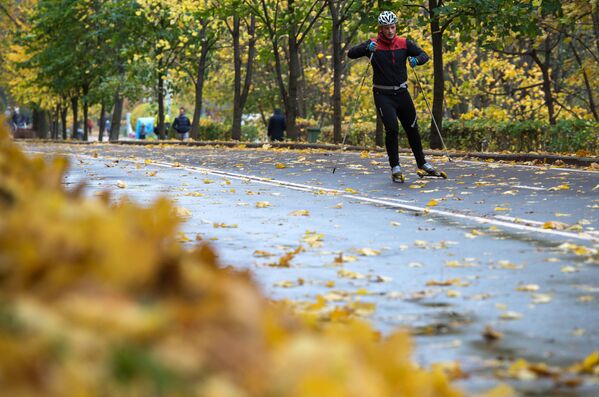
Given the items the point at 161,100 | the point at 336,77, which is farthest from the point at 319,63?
the point at 336,77

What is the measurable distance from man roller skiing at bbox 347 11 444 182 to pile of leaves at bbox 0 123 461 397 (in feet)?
51.9

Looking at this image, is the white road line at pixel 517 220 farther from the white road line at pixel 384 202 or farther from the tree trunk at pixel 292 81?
the tree trunk at pixel 292 81

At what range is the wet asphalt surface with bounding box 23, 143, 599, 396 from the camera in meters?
6.06

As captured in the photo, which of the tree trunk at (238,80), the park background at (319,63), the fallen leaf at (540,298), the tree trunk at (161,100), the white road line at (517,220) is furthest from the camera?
the tree trunk at (161,100)

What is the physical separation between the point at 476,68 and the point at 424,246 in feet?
141

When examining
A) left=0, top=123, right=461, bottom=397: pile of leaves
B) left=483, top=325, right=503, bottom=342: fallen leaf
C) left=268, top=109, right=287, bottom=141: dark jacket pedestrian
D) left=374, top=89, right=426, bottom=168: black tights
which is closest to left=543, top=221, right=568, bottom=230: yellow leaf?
left=483, top=325, right=503, bottom=342: fallen leaf

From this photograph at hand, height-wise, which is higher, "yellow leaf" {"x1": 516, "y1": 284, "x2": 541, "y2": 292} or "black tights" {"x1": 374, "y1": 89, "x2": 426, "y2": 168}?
"black tights" {"x1": 374, "y1": 89, "x2": 426, "y2": 168}

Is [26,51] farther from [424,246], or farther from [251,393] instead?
[251,393]

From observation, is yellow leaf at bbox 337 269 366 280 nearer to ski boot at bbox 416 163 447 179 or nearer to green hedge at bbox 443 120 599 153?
ski boot at bbox 416 163 447 179

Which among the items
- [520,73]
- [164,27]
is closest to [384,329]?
[520,73]

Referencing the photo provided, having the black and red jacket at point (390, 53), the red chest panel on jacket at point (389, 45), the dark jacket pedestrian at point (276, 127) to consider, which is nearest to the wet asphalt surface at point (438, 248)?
the black and red jacket at point (390, 53)

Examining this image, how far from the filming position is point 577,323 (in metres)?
6.39

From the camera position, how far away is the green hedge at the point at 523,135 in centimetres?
2555

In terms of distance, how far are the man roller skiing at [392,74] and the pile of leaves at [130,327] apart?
15.8 m
